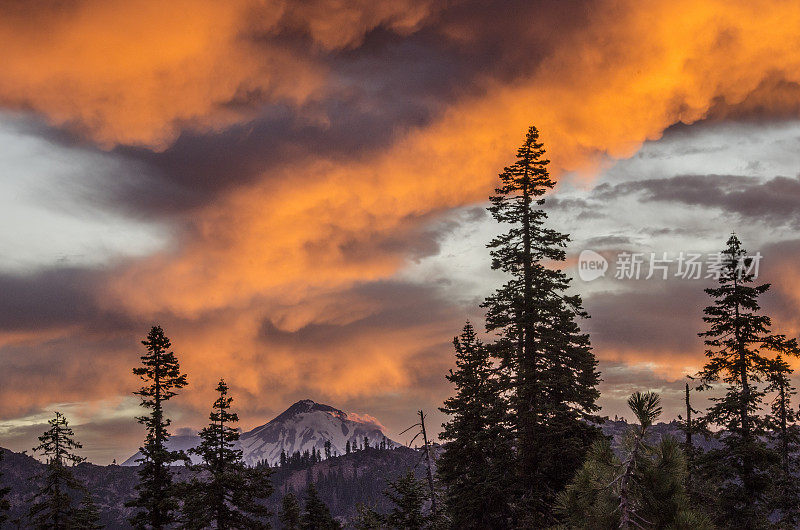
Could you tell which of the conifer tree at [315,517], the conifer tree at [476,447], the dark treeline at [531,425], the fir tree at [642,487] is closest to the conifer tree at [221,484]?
the dark treeline at [531,425]

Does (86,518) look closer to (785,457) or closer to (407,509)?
(407,509)

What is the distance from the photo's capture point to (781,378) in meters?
30.0

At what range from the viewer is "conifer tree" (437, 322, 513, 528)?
32.6 m

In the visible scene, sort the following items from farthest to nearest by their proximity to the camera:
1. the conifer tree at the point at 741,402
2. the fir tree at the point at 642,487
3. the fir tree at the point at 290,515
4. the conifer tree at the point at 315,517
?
the fir tree at the point at 290,515, the conifer tree at the point at 315,517, the conifer tree at the point at 741,402, the fir tree at the point at 642,487

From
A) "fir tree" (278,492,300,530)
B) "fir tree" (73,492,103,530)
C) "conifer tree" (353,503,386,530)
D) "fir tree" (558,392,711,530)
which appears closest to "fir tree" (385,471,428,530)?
"conifer tree" (353,503,386,530)

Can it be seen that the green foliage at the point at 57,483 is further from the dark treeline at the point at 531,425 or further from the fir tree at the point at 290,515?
the fir tree at the point at 290,515

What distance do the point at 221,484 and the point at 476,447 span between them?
14.6 meters

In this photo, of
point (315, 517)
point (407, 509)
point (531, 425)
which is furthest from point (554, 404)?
point (315, 517)

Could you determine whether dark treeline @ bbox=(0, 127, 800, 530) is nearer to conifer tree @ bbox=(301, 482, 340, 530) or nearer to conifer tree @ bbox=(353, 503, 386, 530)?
conifer tree @ bbox=(353, 503, 386, 530)

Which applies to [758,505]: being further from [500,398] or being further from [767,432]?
[500,398]

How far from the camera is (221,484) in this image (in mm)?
34531

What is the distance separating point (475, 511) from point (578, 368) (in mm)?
9757

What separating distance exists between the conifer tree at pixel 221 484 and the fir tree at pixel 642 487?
92.3 ft

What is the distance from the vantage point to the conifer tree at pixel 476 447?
32.6 m
